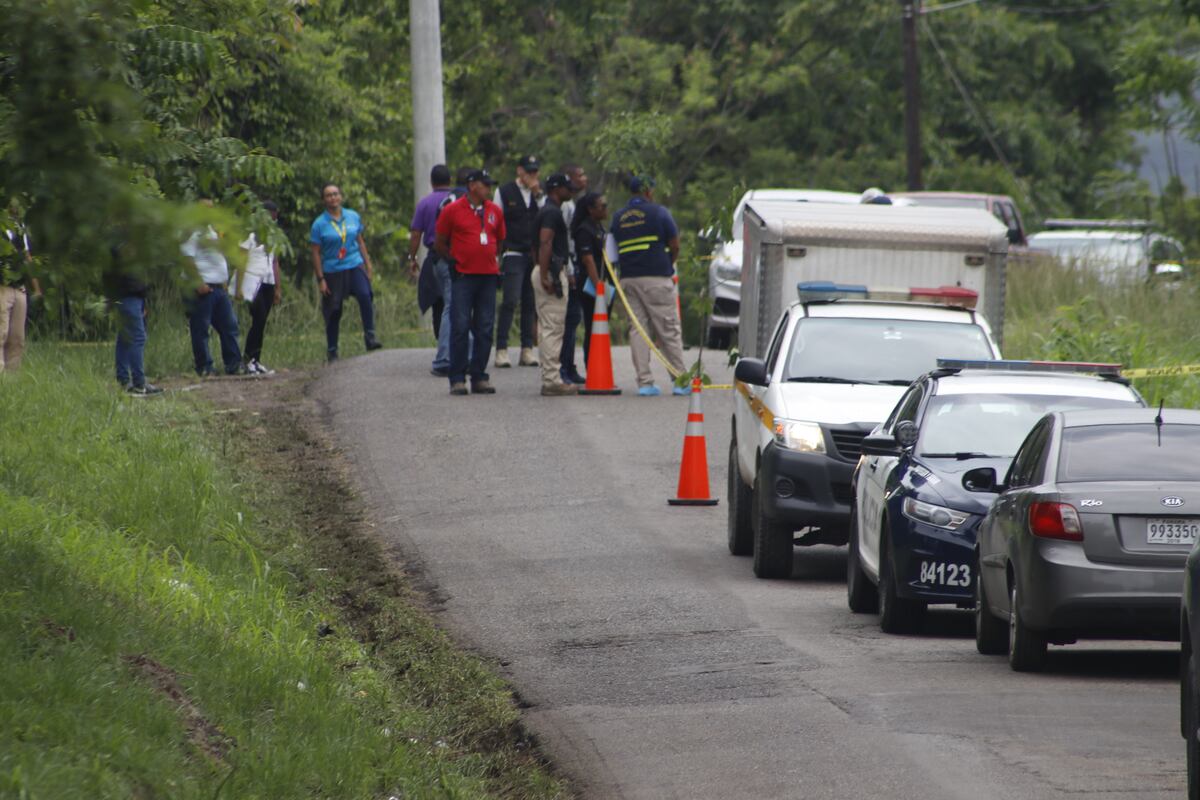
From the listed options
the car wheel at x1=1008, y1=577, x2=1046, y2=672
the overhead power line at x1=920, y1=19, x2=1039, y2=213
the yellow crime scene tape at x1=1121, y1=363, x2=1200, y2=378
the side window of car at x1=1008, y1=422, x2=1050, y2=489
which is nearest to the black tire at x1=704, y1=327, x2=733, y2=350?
the yellow crime scene tape at x1=1121, y1=363, x2=1200, y2=378

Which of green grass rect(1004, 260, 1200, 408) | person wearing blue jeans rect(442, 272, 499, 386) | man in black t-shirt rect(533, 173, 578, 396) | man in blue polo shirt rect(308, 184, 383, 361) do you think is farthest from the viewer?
man in blue polo shirt rect(308, 184, 383, 361)

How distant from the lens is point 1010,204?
36594mm

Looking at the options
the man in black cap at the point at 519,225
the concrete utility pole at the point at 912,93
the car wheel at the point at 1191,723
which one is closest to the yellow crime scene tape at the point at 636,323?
the man in black cap at the point at 519,225

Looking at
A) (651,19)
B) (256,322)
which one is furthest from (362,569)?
(651,19)

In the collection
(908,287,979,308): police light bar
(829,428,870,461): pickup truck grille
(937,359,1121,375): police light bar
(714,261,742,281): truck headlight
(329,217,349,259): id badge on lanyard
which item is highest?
(329,217,349,259): id badge on lanyard

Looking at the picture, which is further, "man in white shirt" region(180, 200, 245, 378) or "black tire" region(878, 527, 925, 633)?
"man in white shirt" region(180, 200, 245, 378)

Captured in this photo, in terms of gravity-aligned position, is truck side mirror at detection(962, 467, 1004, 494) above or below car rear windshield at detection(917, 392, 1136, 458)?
below

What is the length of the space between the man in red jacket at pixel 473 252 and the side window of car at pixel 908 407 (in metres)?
7.48

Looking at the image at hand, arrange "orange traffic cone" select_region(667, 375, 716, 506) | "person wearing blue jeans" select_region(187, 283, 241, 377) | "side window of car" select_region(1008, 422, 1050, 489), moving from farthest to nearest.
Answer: "person wearing blue jeans" select_region(187, 283, 241, 377)
"orange traffic cone" select_region(667, 375, 716, 506)
"side window of car" select_region(1008, 422, 1050, 489)

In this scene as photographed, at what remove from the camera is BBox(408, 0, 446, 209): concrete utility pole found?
2859cm

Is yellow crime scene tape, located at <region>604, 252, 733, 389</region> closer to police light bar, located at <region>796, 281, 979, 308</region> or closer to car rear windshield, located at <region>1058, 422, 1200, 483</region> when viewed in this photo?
police light bar, located at <region>796, 281, 979, 308</region>

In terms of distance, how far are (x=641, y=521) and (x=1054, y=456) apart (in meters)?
5.43

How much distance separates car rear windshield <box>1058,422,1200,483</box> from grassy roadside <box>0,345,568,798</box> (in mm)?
3008

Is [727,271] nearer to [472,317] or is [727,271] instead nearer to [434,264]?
[434,264]
